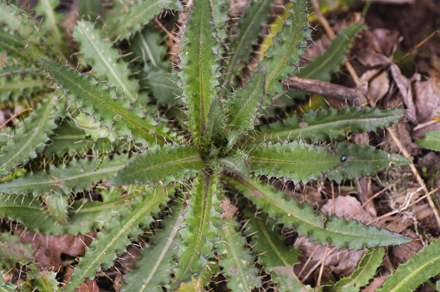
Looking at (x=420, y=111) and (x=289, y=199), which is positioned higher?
(x=420, y=111)

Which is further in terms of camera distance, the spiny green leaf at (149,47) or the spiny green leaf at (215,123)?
the spiny green leaf at (149,47)

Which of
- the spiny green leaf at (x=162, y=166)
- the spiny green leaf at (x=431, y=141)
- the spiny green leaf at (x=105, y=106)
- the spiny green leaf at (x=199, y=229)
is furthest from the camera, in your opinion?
the spiny green leaf at (x=431, y=141)

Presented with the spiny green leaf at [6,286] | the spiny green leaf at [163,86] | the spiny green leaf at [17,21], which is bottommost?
the spiny green leaf at [6,286]

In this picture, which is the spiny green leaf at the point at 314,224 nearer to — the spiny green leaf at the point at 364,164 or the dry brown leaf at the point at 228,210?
the dry brown leaf at the point at 228,210

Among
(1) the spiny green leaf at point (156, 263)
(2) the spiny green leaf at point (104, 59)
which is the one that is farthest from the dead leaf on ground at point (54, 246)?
(2) the spiny green leaf at point (104, 59)

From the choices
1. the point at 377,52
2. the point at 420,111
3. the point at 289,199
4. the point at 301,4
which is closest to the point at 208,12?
the point at 301,4

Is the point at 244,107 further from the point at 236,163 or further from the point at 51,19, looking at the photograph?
the point at 51,19

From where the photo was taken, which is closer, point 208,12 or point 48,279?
point 208,12

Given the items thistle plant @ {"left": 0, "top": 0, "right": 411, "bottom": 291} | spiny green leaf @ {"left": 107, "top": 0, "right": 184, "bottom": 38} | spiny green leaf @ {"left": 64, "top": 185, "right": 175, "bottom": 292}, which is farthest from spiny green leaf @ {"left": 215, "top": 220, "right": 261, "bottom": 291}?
spiny green leaf @ {"left": 107, "top": 0, "right": 184, "bottom": 38}

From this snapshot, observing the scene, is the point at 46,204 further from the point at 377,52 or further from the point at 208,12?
the point at 377,52
